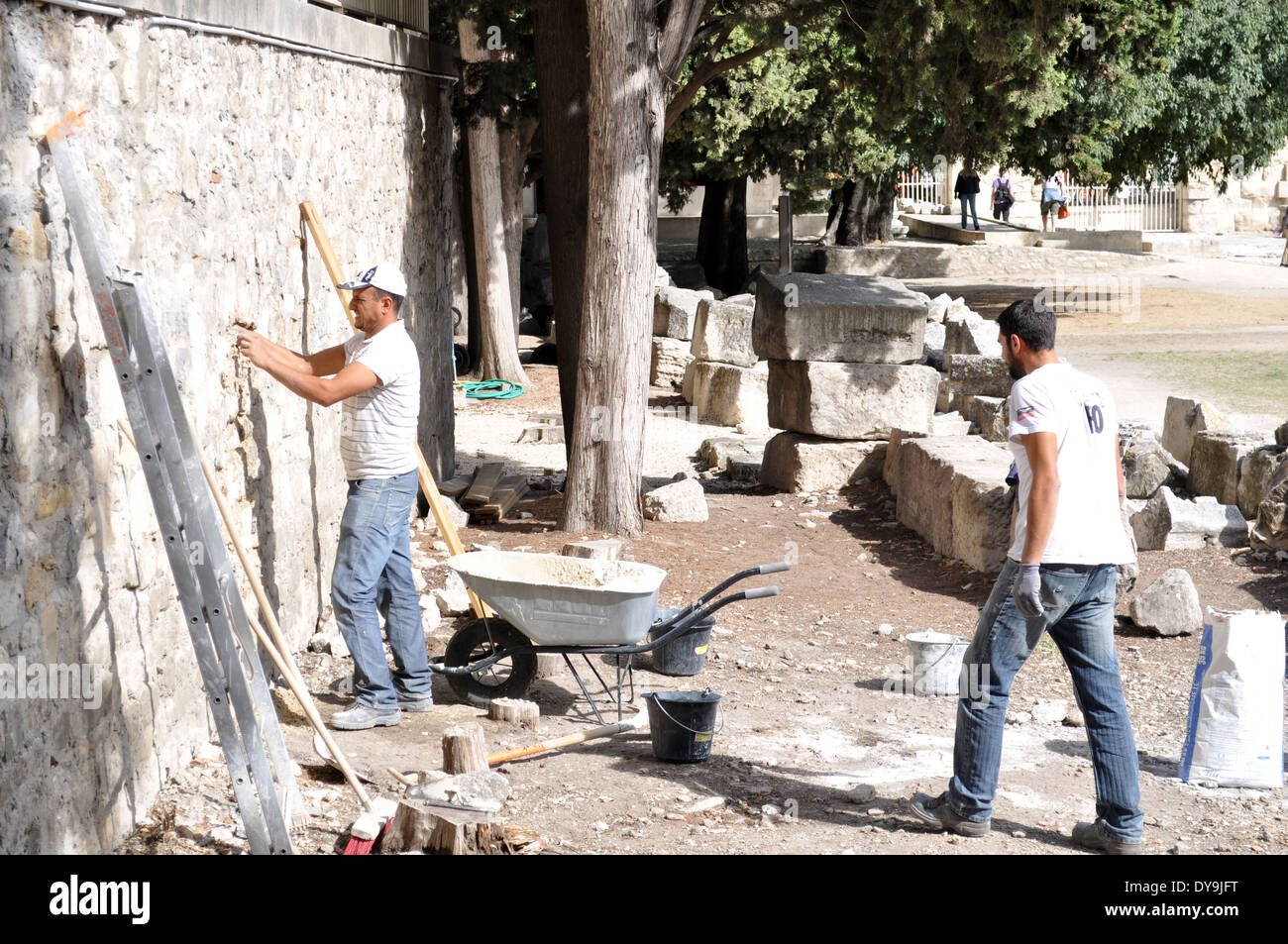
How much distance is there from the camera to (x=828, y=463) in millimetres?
10938

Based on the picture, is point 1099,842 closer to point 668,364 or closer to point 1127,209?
point 668,364

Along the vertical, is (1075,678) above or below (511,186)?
below

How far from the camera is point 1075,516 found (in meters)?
4.41

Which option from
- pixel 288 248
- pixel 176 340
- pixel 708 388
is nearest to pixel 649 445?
pixel 708 388

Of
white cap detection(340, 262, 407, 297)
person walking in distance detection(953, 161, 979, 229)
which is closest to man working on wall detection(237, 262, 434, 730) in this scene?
white cap detection(340, 262, 407, 297)

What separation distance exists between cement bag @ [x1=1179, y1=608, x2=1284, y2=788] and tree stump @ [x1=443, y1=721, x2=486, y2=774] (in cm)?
269

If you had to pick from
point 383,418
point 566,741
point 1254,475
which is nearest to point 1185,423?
point 1254,475

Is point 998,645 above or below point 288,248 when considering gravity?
below

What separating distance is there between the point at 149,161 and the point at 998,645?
332 centimetres

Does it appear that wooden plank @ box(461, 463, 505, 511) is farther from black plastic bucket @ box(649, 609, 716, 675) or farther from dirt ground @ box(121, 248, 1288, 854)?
A: black plastic bucket @ box(649, 609, 716, 675)

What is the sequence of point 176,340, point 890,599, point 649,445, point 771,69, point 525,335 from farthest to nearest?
point 525,335, point 771,69, point 649,445, point 890,599, point 176,340

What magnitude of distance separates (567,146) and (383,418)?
5326 mm

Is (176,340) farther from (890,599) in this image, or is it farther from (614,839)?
(890,599)

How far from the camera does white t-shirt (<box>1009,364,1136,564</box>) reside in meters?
4.39
